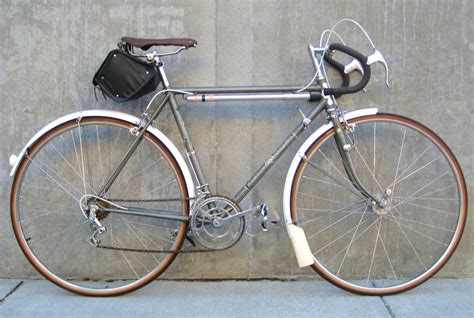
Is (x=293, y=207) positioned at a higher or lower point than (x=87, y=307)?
higher

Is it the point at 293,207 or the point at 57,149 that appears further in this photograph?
the point at 57,149

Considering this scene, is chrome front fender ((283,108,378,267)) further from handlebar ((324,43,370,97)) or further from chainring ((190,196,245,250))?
chainring ((190,196,245,250))

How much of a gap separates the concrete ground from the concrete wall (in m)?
0.52

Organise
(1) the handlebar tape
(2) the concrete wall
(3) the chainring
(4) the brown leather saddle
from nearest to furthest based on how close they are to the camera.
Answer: (4) the brown leather saddle → (3) the chainring → (1) the handlebar tape → (2) the concrete wall

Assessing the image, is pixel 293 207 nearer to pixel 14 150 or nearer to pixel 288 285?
pixel 288 285

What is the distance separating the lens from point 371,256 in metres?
3.90

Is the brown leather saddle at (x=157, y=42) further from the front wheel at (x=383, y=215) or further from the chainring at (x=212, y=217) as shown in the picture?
the front wheel at (x=383, y=215)

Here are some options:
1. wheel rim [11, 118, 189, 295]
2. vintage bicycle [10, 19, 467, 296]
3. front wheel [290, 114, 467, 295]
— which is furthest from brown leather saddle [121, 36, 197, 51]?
front wheel [290, 114, 467, 295]

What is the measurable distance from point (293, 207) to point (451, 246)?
1116 millimetres

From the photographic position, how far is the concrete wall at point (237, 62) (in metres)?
3.73

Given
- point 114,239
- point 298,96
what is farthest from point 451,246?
point 114,239

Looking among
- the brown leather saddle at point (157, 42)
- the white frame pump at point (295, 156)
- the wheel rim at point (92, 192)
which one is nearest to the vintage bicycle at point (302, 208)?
the wheel rim at point (92, 192)

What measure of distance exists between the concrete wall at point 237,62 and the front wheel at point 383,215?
19 centimetres

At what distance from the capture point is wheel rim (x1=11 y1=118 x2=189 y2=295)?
3.81m
